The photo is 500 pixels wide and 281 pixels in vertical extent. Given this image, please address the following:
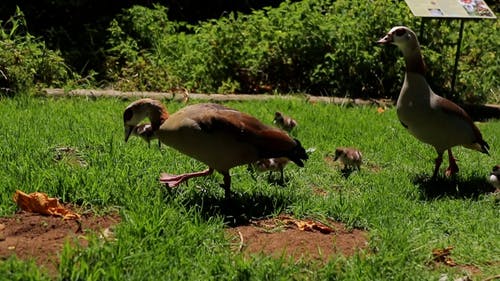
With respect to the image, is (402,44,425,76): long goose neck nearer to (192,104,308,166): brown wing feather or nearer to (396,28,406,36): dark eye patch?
(396,28,406,36): dark eye patch

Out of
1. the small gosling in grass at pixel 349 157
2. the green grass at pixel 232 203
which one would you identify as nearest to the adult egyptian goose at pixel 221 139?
the green grass at pixel 232 203

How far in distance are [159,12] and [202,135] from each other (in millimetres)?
7471

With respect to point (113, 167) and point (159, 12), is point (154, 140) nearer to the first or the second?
point (113, 167)

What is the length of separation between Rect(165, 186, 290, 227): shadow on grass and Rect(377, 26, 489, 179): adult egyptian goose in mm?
1670

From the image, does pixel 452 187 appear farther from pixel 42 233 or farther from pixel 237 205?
pixel 42 233

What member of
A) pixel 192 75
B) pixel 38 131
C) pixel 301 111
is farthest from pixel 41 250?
pixel 192 75

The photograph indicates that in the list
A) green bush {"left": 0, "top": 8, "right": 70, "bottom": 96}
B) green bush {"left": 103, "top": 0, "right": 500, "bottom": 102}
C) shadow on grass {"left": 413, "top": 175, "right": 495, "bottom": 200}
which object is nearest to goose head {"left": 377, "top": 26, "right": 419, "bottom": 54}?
shadow on grass {"left": 413, "top": 175, "right": 495, "bottom": 200}

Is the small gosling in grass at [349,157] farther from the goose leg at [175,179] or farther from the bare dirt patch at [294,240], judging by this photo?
the goose leg at [175,179]

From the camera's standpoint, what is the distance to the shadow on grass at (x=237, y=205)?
5.07 metres

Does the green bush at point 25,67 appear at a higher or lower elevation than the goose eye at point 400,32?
lower

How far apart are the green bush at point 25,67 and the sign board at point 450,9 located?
4.77m

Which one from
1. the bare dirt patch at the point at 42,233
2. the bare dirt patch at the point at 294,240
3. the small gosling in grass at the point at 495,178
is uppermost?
the bare dirt patch at the point at 42,233

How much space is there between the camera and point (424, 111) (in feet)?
21.1

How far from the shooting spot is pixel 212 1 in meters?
14.4
